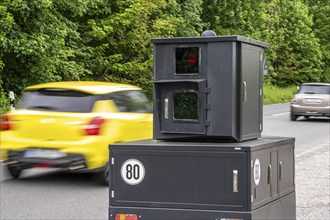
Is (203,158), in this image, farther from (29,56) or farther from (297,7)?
(297,7)

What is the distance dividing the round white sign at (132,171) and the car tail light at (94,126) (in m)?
5.92

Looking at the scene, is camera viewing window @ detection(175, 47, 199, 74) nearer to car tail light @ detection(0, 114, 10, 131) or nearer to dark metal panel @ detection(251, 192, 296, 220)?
dark metal panel @ detection(251, 192, 296, 220)

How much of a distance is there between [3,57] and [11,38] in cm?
A: 176

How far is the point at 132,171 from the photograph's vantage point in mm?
4844

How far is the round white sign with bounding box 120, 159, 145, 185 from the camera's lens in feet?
15.8

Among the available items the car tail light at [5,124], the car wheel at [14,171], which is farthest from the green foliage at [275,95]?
the car tail light at [5,124]

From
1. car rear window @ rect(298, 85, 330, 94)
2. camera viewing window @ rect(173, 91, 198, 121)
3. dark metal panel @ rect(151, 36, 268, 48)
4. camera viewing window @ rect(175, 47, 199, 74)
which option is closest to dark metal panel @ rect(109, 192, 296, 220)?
camera viewing window @ rect(173, 91, 198, 121)

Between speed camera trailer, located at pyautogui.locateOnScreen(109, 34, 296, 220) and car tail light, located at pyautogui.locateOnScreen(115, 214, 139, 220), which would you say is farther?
car tail light, located at pyautogui.locateOnScreen(115, 214, 139, 220)

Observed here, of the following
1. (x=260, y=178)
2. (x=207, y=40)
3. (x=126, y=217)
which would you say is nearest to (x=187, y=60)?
(x=207, y=40)

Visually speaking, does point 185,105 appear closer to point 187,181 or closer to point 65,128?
point 187,181

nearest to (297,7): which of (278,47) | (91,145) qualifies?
(278,47)

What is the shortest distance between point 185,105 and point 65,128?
613 cm

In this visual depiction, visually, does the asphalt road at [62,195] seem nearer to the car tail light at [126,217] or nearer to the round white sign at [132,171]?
the car tail light at [126,217]

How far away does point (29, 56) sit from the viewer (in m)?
27.3
